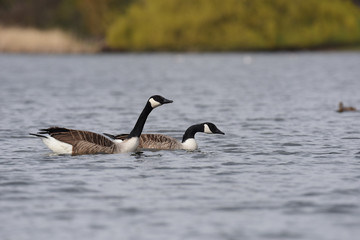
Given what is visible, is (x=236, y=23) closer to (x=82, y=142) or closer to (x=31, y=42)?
(x=31, y=42)

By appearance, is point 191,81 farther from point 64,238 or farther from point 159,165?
point 64,238

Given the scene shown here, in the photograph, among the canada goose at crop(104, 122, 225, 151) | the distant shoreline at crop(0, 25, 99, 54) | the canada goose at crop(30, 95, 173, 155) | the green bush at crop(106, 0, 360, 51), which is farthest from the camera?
the green bush at crop(106, 0, 360, 51)

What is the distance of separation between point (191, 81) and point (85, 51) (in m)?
38.7

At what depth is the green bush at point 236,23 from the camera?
8850 cm

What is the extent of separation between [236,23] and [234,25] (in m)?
0.42

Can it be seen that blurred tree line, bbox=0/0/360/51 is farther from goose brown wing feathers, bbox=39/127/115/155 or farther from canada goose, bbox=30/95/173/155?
goose brown wing feathers, bbox=39/127/115/155

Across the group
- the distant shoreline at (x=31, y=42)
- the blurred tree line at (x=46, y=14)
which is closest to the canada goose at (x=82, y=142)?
the distant shoreline at (x=31, y=42)

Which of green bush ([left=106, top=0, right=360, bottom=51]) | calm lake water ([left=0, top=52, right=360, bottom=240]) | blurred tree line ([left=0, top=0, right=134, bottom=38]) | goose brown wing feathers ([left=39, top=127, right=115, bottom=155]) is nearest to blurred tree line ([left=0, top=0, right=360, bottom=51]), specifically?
green bush ([left=106, top=0, right=360, bottom=51])

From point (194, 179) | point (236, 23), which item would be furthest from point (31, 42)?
point (194, 179)

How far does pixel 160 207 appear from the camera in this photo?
11.5 m

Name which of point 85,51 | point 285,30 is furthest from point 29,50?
point 285,30

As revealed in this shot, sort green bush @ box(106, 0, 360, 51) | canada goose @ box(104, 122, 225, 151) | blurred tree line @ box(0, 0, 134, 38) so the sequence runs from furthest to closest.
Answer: blurred tree line @ box(0, 0, 134, 38) → green bush @ box(106, 0, 360, 51) → canada goose @ box(104, 122, 225, 151)

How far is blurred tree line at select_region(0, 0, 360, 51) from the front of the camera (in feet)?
291

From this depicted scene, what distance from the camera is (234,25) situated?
8869 cm
